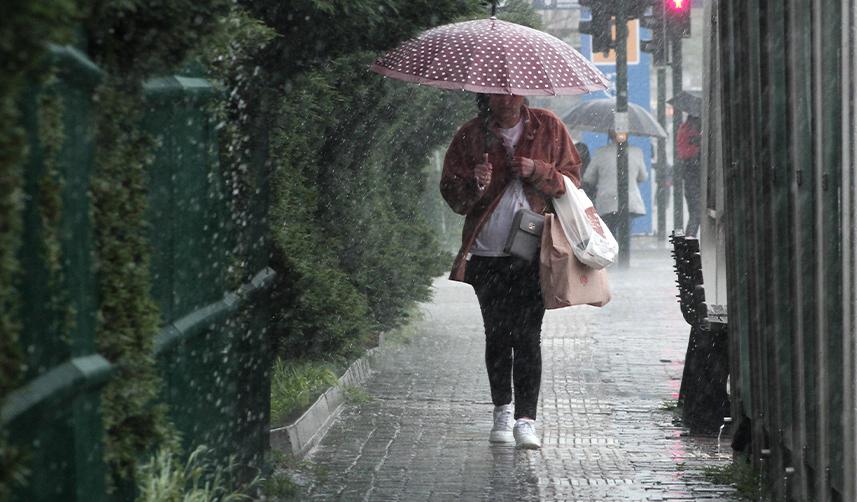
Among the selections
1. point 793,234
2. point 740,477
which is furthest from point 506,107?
point 793,234

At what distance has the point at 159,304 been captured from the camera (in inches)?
179

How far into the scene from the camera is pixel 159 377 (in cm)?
439

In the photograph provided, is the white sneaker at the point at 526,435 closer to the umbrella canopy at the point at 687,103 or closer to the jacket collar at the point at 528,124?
the jacket collar at the point at 528,124

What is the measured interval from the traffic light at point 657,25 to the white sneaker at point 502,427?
1320 centimetres

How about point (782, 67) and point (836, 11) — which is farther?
point (782, 67)

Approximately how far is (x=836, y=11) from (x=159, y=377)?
93.4 inches

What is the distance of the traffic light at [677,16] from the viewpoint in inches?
796

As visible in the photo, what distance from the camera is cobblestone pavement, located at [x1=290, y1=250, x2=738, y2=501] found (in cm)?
687

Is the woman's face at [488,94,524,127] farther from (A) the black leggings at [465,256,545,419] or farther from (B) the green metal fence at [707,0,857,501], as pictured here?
(B) the green metal fence at [707,0,857,501]

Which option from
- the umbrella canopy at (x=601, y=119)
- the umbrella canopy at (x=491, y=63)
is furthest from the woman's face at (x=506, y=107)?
the umbrella canopy at (x=601, y=119)

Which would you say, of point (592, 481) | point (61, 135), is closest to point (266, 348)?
point (592, 481)

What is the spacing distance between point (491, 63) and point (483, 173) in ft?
1.80

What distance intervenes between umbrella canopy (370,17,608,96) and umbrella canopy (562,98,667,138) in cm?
1616

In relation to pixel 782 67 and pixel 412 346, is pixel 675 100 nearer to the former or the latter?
pixel 412 346
